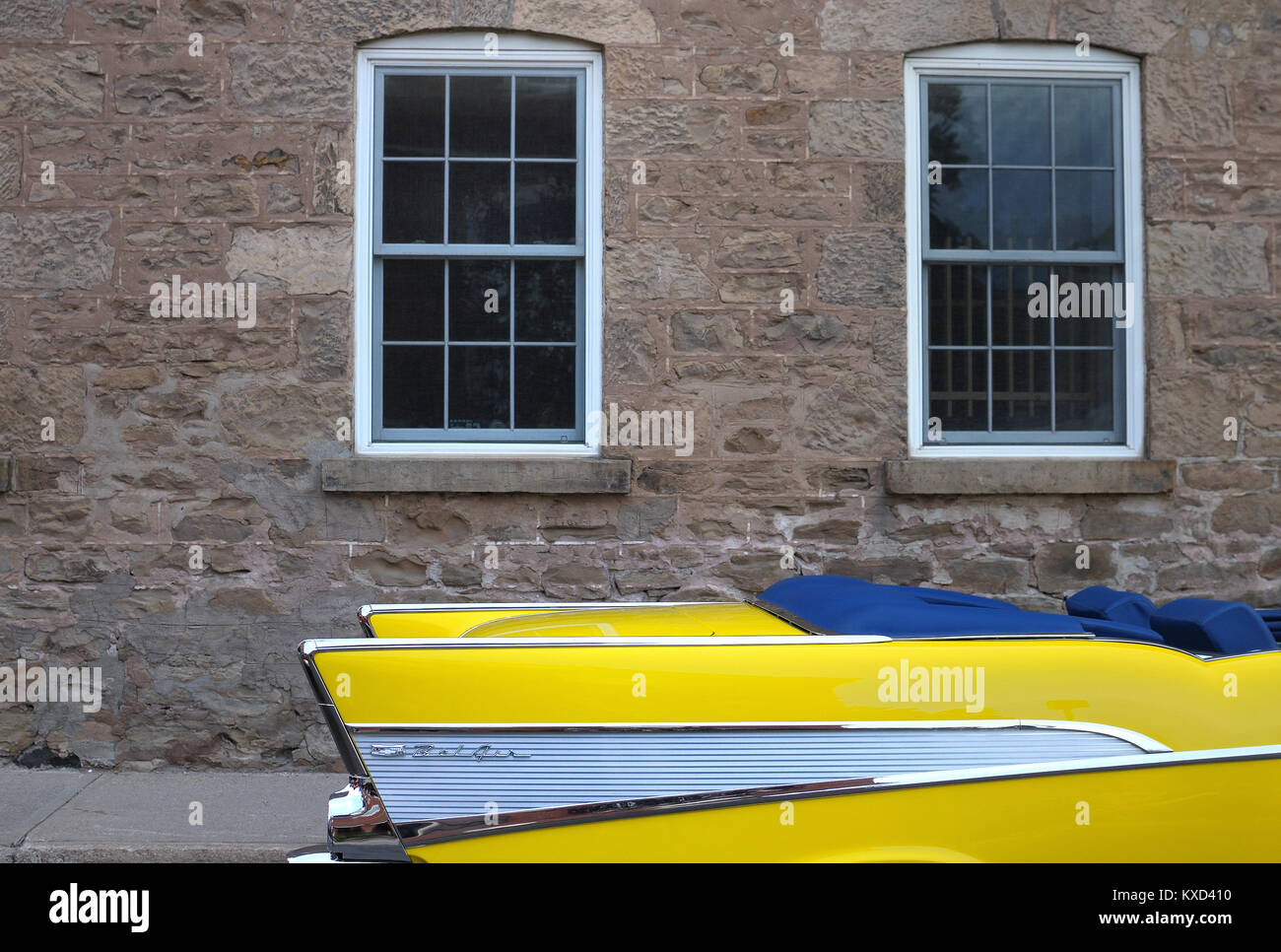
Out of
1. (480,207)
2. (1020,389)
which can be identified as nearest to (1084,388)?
(1020,389)

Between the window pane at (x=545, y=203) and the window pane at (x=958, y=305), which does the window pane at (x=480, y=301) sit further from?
the window pane at (x=958, y=305)

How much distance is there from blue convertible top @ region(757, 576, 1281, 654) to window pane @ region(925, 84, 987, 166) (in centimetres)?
341

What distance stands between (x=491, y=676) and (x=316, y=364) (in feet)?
12.2

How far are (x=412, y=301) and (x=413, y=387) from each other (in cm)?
46

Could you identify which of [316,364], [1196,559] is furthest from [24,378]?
[1196,559]

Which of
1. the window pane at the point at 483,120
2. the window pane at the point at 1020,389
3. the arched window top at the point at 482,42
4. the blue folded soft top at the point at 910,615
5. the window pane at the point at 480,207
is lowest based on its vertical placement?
the blue folded soft top at the point at 910,615

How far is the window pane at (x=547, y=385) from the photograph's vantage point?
19.6ft

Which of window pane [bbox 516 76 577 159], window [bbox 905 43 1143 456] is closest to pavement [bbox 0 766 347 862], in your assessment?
window pane [bbox 516 76 577 159]

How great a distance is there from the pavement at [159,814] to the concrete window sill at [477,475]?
4.88 ft

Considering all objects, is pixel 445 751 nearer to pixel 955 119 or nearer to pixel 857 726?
pixel 857 726

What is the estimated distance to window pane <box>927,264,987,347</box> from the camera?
6055 millimetres

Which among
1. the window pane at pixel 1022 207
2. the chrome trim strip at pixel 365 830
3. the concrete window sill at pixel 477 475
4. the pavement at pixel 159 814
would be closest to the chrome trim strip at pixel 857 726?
the chrome trim strip at pixel 365 830

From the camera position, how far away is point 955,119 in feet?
19.9

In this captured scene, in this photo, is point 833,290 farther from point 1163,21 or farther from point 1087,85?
point 1163,21
